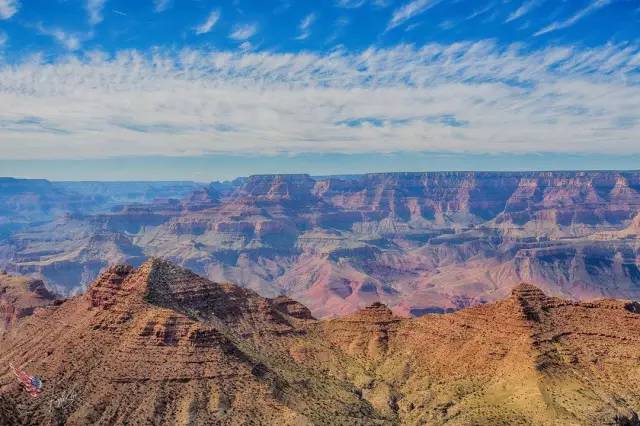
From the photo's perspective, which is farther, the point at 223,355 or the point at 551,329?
the point at 551,329

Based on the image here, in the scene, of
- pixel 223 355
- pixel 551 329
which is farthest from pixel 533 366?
pixel 223 355

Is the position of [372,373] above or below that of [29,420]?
below

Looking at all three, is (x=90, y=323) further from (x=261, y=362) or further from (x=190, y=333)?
(x=261, y=362)

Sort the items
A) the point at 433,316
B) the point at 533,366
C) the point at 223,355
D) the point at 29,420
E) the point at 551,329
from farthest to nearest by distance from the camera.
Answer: the point at 433,316, the point at 551,329, the point at 533,366, the point at 223,355, the point at 29,420

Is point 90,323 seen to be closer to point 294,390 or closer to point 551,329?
point 294,390

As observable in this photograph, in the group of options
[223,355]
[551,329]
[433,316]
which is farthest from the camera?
[433,316]

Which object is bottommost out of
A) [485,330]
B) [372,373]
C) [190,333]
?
[372,373]
